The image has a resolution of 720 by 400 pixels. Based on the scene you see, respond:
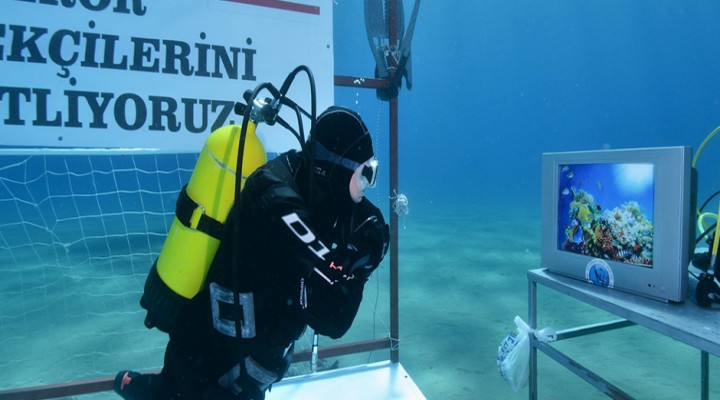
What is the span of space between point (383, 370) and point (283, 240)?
2173 millimetres

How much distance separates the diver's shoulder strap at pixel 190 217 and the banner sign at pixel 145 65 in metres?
1.24

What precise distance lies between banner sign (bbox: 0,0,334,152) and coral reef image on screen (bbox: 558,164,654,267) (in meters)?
2.02

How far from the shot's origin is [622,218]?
88.5 inches

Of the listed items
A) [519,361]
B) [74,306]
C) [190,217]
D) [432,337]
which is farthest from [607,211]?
[74,306]

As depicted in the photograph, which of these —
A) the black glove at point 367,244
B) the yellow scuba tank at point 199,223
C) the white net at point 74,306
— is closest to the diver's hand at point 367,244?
the black glove at point 367,244

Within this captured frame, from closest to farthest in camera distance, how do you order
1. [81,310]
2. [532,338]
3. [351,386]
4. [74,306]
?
1. [532,338]
2. [351,386]
3. [81,310]
4. [74,306]

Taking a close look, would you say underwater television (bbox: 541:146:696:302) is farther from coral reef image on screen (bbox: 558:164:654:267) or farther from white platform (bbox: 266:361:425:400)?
white platform (bbox: 266:361:425:400)

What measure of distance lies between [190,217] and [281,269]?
548mm

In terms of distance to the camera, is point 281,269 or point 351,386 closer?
point 281,269

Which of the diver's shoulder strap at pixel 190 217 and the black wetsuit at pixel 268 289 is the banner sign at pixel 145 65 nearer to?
the diver's shoulder strap at pixel 190 217

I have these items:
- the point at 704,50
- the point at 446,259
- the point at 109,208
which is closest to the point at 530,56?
the point at 704,50

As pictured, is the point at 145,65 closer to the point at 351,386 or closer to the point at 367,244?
the point at 367,244

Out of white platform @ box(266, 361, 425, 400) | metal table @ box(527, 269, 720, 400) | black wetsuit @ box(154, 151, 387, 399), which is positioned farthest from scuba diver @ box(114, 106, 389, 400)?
metal table @ box(527, 269, 720, 400)

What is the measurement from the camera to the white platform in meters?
2.98
